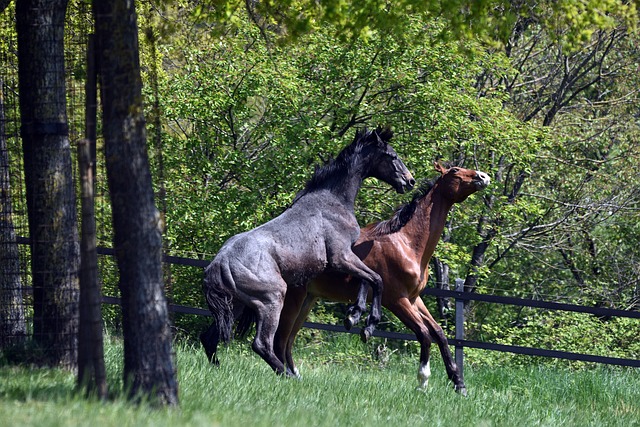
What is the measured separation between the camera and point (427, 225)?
11438 mm

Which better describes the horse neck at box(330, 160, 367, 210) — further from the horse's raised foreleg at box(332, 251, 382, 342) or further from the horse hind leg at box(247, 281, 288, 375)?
the horse hind leg at box(247, 281, 288, 375)

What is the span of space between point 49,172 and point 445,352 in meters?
4.89

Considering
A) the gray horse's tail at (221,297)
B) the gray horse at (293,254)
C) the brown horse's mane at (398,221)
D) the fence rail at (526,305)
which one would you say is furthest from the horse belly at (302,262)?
the fence rail at (526,305)

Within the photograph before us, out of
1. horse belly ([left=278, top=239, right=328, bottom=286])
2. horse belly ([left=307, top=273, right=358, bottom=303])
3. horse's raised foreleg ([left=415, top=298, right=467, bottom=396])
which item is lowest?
horse's raised foreleg ([left=415, top=298, right=467, bottom=396])

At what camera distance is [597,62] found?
79.3 ft

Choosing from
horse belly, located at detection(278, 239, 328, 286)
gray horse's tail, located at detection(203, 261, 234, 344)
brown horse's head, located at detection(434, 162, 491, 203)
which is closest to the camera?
gray horse's tail, located at detection(203, 261, 234, 344)

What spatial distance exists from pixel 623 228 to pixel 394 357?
9947 millimetres

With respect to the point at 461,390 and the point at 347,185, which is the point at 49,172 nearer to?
the point at 347,185

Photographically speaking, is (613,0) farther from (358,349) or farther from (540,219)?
(540,219)

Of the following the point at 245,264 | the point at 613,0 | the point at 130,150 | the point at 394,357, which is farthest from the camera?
the point at 394,357

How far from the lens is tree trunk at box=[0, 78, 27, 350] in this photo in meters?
9.30

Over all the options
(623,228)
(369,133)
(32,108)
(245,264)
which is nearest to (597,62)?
(623,228)

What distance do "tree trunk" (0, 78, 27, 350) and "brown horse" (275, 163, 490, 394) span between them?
2.88m

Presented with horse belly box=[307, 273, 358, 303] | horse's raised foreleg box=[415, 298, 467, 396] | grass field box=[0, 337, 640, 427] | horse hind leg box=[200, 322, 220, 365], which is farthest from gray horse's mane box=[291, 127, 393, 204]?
grass field box=[0, 337, 640, 427]
